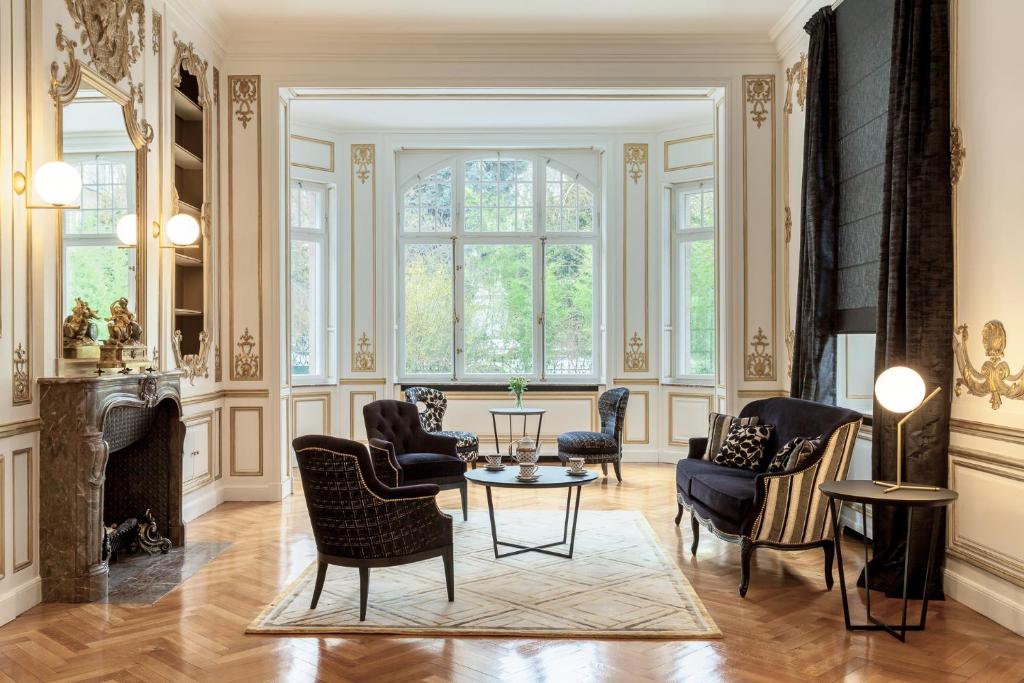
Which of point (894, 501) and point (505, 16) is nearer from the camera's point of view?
point (894, 501)

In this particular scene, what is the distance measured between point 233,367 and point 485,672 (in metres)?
4.13

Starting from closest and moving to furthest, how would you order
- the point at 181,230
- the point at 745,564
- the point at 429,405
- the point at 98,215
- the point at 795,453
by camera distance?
the point at 745,564 < the point at 795,453 < the point at 98,215 < the point at 181,230 < the point at 429,405

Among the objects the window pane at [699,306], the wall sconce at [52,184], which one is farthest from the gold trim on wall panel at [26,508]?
the window pane at [699,306]

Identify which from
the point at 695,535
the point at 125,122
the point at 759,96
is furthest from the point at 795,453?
the point at 125,122

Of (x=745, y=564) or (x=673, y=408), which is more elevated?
(x=673, y=408)

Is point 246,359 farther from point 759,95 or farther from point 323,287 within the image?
point 759,95

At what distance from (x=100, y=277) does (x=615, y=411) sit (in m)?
4.37

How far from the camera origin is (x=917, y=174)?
4.05 m

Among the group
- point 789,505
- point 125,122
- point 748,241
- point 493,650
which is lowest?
point 493,650

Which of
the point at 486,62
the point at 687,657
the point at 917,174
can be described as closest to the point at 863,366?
the point at 917,174

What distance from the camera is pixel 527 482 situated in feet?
15.3

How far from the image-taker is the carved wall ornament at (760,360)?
648cm

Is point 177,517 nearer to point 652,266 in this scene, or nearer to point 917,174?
point 917,174

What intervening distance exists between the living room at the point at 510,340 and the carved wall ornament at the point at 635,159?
A: 45 mm
